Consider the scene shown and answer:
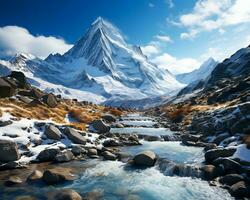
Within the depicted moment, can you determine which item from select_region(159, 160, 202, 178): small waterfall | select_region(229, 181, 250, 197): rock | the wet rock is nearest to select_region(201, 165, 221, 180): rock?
select_region(159, 160, 202, 178): small waterfall

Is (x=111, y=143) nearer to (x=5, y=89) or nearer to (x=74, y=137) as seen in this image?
(x=74, y=137)

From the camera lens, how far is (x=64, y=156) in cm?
4291

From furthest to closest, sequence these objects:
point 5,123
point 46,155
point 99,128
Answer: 1. point 99,128
2. point 5,123
3. point 46,155

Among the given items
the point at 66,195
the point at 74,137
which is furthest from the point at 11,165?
the point at 74,137

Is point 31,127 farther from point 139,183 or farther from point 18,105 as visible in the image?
point 139,183

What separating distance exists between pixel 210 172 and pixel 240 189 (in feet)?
18.9

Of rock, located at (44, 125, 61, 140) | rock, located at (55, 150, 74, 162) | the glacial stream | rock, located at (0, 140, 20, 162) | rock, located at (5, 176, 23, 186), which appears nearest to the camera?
the glacial stream

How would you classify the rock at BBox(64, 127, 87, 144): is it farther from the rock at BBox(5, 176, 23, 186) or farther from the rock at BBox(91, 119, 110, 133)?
the rock at BBox(91, 119, 110, 133)

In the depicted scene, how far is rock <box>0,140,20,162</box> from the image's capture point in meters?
39.0

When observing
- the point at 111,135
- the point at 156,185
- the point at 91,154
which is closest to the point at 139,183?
the point at 156,185

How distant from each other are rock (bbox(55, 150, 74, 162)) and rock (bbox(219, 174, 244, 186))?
21550mm

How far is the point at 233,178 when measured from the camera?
31.6 meters

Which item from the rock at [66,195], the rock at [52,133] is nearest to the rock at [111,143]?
the rock at [52,133]

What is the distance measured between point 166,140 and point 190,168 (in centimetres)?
2714
